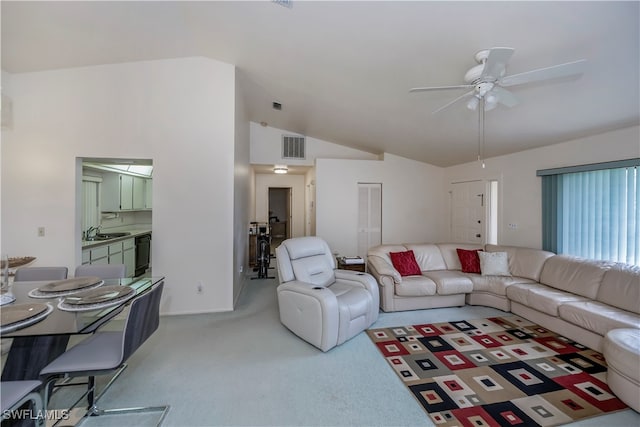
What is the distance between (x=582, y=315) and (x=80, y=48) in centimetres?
604

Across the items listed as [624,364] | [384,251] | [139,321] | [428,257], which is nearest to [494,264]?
[428,257]

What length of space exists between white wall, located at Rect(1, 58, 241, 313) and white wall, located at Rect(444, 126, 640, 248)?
4545mm

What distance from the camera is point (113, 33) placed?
2.69 metres

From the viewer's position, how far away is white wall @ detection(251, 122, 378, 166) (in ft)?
19.4

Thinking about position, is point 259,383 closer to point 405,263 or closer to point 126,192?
point 405,263

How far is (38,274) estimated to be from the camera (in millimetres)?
2451

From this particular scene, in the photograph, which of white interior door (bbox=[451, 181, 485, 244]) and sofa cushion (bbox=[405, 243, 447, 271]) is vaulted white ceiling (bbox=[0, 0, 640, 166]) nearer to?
white interior door (bbox=[451, 181, 485, 244])

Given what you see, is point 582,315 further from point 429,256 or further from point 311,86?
point 311,86

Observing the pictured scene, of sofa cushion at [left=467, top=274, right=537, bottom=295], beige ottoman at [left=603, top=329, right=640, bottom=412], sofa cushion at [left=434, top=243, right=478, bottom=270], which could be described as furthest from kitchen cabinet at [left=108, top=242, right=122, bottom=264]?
beige ottoman at [left=603, top=329, right=640, bottom=412]

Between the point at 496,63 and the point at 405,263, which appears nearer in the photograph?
the point at 496,63

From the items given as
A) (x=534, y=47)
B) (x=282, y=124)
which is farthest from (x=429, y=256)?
(x=282, y=124)

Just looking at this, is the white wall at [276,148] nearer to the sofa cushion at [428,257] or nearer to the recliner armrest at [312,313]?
the sofa cushion at [428,257]

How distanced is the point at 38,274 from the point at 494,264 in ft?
17.9

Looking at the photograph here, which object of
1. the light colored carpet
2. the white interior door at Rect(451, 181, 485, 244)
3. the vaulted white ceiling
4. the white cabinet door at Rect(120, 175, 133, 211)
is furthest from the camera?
the white interior door at Rect(451, 181, 485, 244)
